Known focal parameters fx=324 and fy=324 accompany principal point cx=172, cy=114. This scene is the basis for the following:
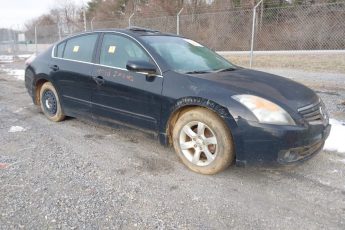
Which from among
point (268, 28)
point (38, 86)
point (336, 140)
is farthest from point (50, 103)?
point (268, 28)

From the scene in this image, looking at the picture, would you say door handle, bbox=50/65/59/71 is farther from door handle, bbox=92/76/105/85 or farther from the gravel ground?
the gravel ground

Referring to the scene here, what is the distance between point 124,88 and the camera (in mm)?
4090

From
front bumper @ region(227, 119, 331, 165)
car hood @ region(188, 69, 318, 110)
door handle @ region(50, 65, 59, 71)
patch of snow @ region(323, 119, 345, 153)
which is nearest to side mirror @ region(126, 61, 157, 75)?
car hood @ region(188, 69, 318, 110)

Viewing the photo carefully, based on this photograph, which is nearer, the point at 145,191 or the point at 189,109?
the point at 145,191

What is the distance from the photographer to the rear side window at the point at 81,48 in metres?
4.72

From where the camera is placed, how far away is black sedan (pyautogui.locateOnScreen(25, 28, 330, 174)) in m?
3.20

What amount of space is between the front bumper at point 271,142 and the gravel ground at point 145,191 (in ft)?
0.59

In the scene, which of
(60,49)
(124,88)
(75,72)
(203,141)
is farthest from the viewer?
(60,49)

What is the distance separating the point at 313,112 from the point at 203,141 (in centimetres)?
120

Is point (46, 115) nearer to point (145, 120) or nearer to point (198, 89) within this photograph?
point (145, 120)

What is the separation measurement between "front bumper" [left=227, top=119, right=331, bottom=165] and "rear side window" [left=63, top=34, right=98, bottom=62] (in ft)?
8.39

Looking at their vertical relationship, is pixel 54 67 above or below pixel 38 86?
above

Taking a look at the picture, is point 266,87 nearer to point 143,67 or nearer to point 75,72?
point 143,67

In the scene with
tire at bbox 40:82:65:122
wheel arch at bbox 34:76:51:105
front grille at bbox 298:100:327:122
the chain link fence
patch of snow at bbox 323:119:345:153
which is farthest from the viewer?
the chain link fence
